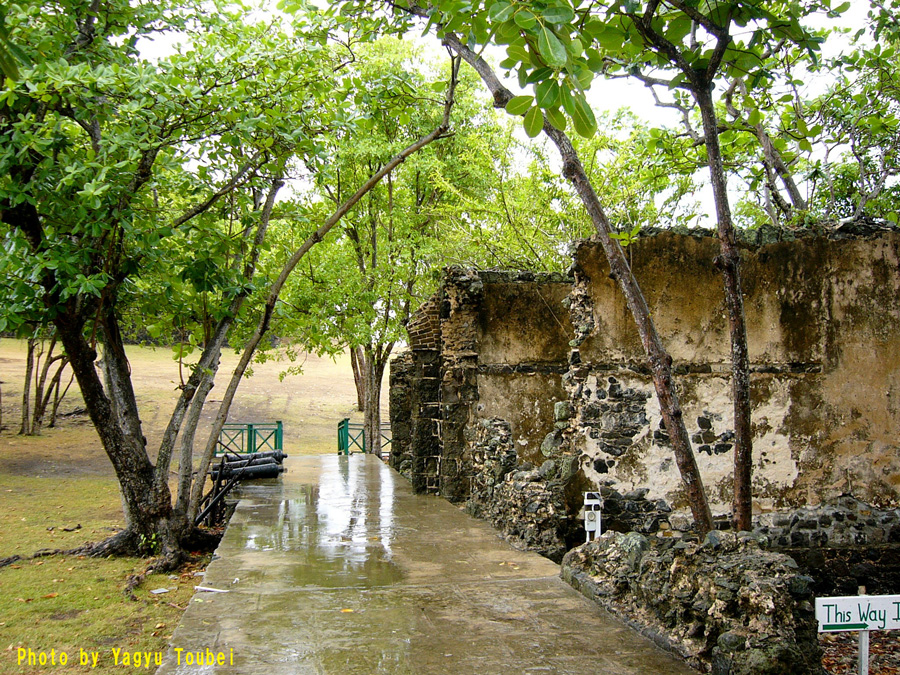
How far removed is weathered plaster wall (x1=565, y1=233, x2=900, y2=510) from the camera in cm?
812

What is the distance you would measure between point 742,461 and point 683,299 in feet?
9.48

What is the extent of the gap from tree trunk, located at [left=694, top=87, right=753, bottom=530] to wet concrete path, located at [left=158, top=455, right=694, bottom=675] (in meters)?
1.55

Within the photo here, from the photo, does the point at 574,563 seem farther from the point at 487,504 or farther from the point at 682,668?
the point at 487,504

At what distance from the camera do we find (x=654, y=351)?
591 cm

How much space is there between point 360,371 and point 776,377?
839 inches

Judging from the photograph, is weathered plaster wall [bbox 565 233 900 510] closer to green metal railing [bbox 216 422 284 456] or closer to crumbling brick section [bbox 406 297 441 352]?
crumbling brick section [bbox 406 297 441 352]

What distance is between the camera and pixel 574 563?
601cm

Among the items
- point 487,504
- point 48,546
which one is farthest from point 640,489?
point 48,546

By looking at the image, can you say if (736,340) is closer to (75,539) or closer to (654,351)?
(654,351)

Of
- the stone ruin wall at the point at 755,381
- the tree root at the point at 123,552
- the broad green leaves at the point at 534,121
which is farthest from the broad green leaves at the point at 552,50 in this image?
the tree root at the point at 123,552

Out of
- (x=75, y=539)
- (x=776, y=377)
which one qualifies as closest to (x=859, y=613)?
(x=776, y=377)

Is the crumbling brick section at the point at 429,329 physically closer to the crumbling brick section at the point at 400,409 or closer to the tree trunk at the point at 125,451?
the crumbling brick section at the point at 400,409

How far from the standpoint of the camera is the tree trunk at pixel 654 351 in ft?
18.8

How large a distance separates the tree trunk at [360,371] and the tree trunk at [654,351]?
15865 millimetres
